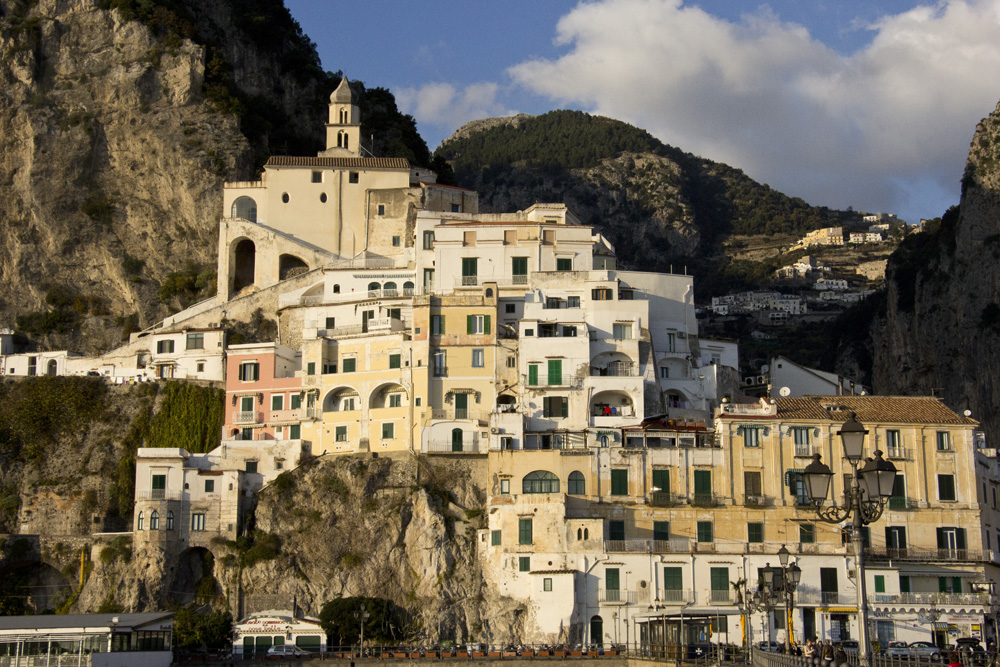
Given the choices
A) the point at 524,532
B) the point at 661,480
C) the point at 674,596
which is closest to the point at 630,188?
the point at 661,480

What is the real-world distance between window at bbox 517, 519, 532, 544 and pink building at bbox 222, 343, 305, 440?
14.7 m

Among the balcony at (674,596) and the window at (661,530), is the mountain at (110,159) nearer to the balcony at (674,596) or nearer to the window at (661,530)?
the window at (661,530)

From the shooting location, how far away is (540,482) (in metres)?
58.7

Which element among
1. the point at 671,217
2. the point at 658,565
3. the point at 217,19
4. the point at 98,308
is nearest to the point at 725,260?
the point at 671,217

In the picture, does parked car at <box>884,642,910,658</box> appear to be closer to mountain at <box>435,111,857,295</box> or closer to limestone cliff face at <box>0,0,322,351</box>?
limestone cliff face at <box>0,0,322,351</box>

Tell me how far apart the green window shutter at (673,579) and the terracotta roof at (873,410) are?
890cm

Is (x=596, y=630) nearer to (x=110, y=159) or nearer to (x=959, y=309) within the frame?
(x=110, y=159)

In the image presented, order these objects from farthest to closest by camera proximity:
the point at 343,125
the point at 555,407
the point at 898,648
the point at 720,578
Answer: the point at 343,125 → the point at 555,407 → the point at 720,578 → the point at 898,648

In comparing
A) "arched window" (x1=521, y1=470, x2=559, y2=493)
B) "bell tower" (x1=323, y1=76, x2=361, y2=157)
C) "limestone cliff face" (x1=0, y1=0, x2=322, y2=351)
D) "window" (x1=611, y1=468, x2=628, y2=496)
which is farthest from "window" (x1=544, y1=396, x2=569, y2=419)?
"limestone cliff face" (x1=0, y1=0, x2=322, y2=351)

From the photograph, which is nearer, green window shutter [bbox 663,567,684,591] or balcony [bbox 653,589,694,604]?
balcony [bbox 653,589,694,604]

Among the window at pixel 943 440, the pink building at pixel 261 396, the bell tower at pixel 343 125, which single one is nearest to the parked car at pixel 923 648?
the window at pixel 943 440

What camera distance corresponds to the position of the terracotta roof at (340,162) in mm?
79250

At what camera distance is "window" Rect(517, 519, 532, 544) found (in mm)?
57125

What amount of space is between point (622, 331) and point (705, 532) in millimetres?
12773
